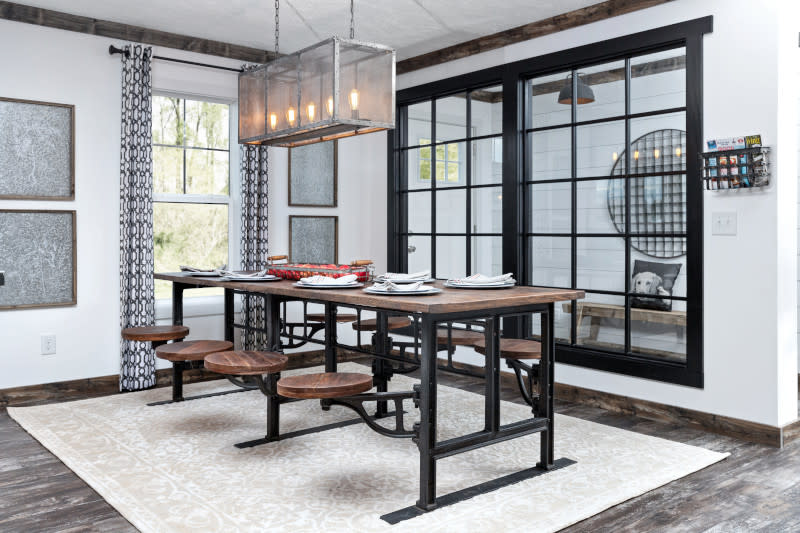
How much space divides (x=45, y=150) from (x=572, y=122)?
3.51 meters

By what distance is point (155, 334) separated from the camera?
4.05 m

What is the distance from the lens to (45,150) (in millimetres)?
4387

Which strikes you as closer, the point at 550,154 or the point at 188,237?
the point at 550,154

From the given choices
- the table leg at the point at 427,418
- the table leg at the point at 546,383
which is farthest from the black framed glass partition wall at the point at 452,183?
the table leg at the point at 427,418

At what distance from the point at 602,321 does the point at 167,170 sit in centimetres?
333

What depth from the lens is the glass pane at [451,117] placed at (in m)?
5.29

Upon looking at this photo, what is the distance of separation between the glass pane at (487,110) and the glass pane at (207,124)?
77.6 inches

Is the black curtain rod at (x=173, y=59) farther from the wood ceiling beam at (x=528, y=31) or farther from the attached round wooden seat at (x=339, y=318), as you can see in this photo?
the attached round wooden seat at (x=339, y=318)


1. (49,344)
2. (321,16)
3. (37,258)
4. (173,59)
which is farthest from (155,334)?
(321,16)

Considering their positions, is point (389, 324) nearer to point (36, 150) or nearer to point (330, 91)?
point (330, 91)

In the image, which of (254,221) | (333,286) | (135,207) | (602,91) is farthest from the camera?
(254,221)

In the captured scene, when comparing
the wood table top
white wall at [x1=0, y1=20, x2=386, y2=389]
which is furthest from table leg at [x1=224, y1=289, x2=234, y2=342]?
the wood table top

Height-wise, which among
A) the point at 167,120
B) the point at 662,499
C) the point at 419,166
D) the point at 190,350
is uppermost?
the point at 167,120

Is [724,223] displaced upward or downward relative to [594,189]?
downward
